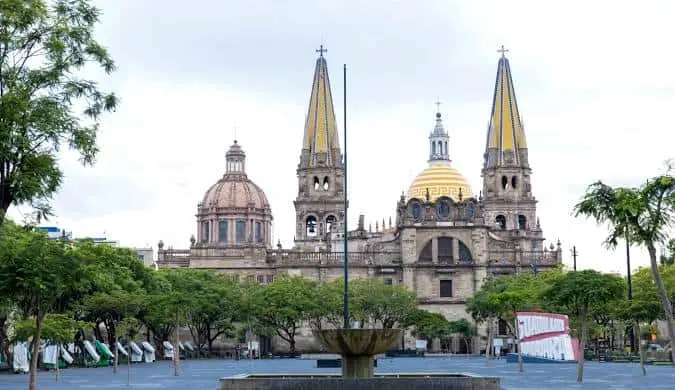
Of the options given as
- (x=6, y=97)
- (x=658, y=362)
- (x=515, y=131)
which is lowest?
(x=658, y=362)

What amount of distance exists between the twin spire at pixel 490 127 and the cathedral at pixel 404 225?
0.11m

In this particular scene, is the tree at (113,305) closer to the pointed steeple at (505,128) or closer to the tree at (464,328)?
the tree at (464,328)

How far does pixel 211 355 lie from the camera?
98.8 meters

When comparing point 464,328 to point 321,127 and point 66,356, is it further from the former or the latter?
point 66,356

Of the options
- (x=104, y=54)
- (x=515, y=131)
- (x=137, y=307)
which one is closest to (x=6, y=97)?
(x=104, y=54)

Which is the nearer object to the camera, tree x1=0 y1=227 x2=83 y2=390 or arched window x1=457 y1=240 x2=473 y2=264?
tree x1=0 y1=227 x2=83 y2=390

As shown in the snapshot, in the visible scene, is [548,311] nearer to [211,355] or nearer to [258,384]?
[211,355]

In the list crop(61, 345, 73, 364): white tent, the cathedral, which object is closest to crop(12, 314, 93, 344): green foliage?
crop(61, 345, 73, 364): white tent

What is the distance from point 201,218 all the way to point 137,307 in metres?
54.4

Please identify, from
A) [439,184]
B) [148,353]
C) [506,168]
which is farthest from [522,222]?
[148,353]

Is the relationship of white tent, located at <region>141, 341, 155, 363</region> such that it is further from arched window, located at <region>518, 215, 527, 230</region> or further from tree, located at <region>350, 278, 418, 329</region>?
arched window, located at <region>518, 215, 527, 230</region>

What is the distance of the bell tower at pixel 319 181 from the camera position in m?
118

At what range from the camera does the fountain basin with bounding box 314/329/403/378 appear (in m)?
29.5

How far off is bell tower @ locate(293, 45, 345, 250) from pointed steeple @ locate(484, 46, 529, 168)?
16592 mm
